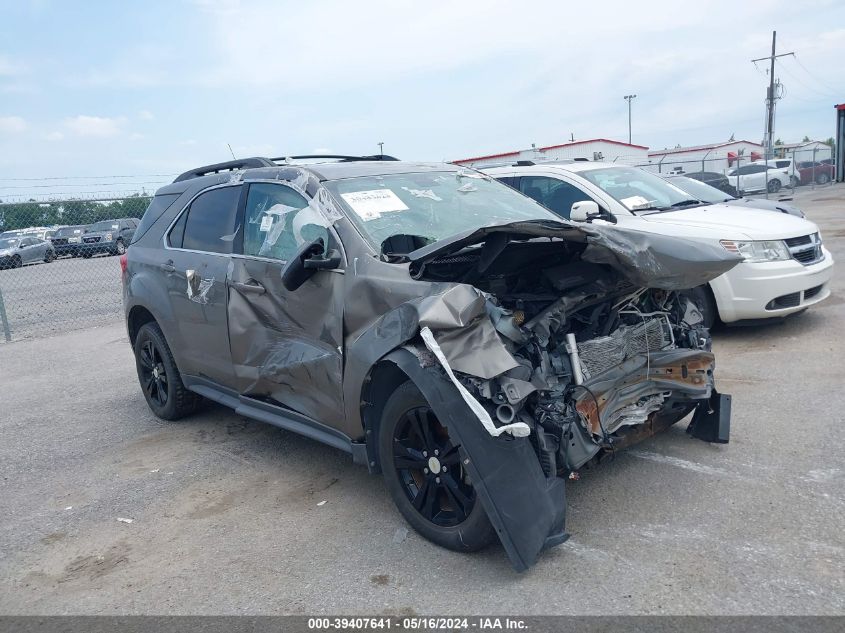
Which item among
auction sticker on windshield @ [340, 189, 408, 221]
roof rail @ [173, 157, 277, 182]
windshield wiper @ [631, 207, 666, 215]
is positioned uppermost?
roof rail @ [173, 157, 277, 182]

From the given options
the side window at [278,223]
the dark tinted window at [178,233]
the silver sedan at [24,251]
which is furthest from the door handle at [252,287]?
the silver sedan at [24,251]

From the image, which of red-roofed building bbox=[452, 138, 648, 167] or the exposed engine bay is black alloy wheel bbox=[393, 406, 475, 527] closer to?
the exposed engine bay

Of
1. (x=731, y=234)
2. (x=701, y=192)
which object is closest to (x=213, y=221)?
(x=731, y=234)

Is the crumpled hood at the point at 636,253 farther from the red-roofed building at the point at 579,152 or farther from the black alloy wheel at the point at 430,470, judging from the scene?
the red-roofed building at the point at 579,152

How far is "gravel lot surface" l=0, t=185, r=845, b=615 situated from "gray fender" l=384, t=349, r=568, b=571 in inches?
8.8

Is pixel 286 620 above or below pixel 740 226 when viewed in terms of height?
below

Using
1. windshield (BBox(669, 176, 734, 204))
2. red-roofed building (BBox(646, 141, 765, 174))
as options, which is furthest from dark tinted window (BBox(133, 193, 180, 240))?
red-roofed building (BBox(646, 141, 765, 174))

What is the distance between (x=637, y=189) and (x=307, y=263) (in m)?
4.92

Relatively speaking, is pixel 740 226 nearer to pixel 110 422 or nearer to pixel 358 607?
pixel 358 607

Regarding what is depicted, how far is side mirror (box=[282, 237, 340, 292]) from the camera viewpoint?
4086mm

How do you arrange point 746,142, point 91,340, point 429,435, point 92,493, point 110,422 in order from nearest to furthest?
point 429,435 → point 92,493 → point 110,422 → point 91,340 → point 746,142

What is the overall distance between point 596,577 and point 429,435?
3.30ft

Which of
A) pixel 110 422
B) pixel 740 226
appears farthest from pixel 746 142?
pixel 110 422

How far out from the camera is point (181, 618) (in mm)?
3334
